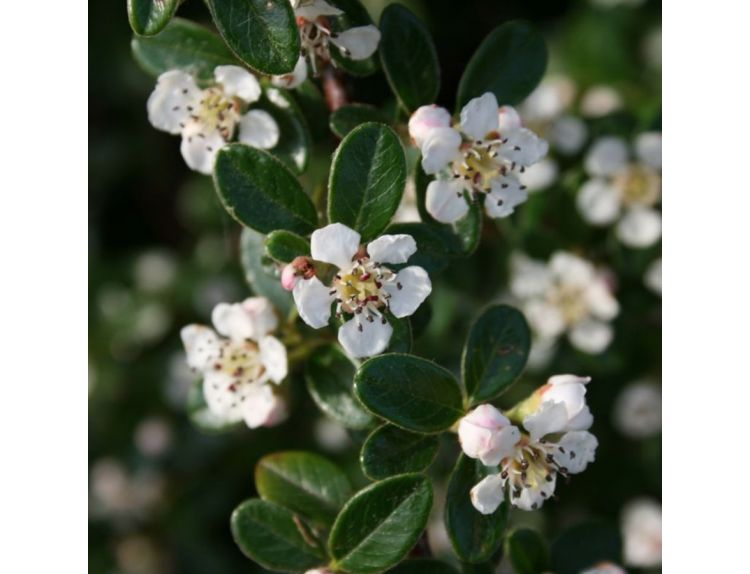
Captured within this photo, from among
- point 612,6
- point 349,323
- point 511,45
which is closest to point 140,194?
point 612,6

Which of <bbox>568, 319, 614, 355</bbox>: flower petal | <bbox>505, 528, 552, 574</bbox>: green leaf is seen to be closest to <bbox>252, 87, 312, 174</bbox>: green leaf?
<bbox>505, 528, 552, 574</bbox>: green leaf

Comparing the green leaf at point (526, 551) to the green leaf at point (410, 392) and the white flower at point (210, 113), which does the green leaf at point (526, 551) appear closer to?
the green leaf at point (410, 392)

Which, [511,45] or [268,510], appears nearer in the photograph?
[268,510]

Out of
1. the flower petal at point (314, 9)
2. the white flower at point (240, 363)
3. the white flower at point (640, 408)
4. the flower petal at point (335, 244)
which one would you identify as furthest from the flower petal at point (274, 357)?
the white flower at point (640, 408)

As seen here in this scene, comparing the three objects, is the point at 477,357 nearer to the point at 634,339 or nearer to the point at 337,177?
the point at 337,177

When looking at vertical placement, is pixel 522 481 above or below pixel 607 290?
above

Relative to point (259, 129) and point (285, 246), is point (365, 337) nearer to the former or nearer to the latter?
point (285, 246)

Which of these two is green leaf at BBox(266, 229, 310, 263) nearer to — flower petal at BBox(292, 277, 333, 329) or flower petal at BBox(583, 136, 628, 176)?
flower petal at BBox(292, 277, 333, 329)
